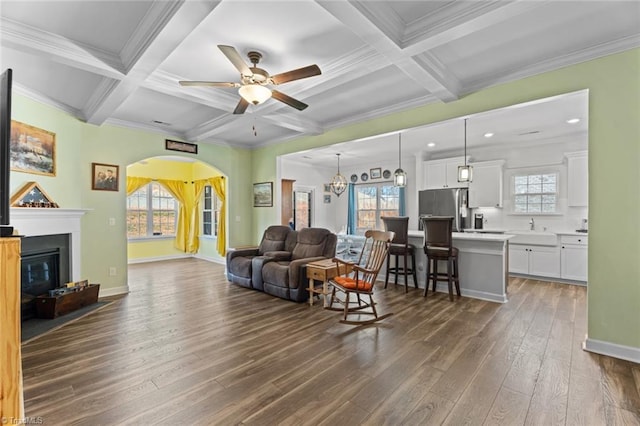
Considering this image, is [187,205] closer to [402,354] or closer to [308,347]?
[308,347]

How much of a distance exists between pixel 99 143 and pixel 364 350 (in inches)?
199

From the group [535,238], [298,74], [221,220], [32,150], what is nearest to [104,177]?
[32,150]

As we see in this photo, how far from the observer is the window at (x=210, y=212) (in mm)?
8148

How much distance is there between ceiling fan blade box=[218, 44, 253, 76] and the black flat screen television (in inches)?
49.6

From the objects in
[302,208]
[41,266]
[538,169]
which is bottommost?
[41,266]

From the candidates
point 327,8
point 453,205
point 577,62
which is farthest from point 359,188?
point 327,8

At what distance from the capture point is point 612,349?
106 inches

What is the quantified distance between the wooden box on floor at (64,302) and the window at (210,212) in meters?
3.91

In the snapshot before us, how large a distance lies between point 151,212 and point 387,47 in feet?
25.8

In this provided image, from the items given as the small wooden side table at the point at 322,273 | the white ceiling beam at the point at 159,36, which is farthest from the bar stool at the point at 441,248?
the white ceiling beam at the point at 159,36

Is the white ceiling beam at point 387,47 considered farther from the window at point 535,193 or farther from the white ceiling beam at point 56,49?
the window at point 535,193

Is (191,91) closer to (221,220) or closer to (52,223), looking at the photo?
(52,223)

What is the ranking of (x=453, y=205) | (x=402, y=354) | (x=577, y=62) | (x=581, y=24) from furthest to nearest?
(x=453, y=205), (x=577, y=62), (x=402, y=354), (x=581, y=24)

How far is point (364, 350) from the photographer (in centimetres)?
278
